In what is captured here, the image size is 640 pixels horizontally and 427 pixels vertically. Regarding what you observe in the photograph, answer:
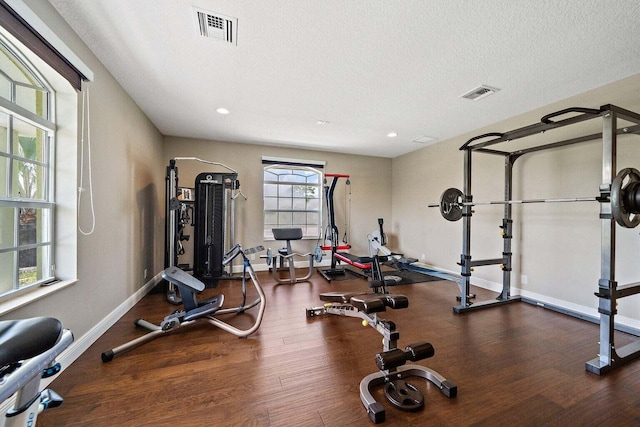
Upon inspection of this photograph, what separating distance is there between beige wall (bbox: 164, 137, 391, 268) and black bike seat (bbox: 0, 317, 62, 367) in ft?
14.5

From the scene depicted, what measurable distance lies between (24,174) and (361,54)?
Answer: 2.75m

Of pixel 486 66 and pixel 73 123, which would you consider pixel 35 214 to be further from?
pixel 486 66

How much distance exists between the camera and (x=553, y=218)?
3.34 meters

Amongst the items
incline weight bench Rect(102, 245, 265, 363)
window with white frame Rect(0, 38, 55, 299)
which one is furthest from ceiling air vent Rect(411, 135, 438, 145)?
window with white frame Rect(0, 38, 55, 299)

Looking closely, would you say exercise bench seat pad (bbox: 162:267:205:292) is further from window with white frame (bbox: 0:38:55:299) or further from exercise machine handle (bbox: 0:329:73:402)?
exercise machine handle (bbox: 0:329:73:402)

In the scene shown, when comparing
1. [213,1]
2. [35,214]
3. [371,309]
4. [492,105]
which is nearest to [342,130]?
[492,105]

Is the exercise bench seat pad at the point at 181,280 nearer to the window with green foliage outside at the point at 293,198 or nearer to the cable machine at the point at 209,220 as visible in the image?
the cable machine at the point at 209,220

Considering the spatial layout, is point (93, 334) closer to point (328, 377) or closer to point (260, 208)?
point (328, 377)

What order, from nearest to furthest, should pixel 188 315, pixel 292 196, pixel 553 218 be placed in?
pixel 188 315, pixel 553 218, pixel 292 196

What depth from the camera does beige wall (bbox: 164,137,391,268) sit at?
5.00 m

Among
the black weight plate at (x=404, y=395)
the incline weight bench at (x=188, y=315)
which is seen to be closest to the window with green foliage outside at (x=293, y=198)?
the incline weight bench at (x=188, y=315)

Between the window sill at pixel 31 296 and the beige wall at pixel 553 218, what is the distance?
4.65 m

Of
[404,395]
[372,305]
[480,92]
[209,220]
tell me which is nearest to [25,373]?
[372,305]

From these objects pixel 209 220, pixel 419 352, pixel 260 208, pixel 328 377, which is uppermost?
A: pixel 260 208
